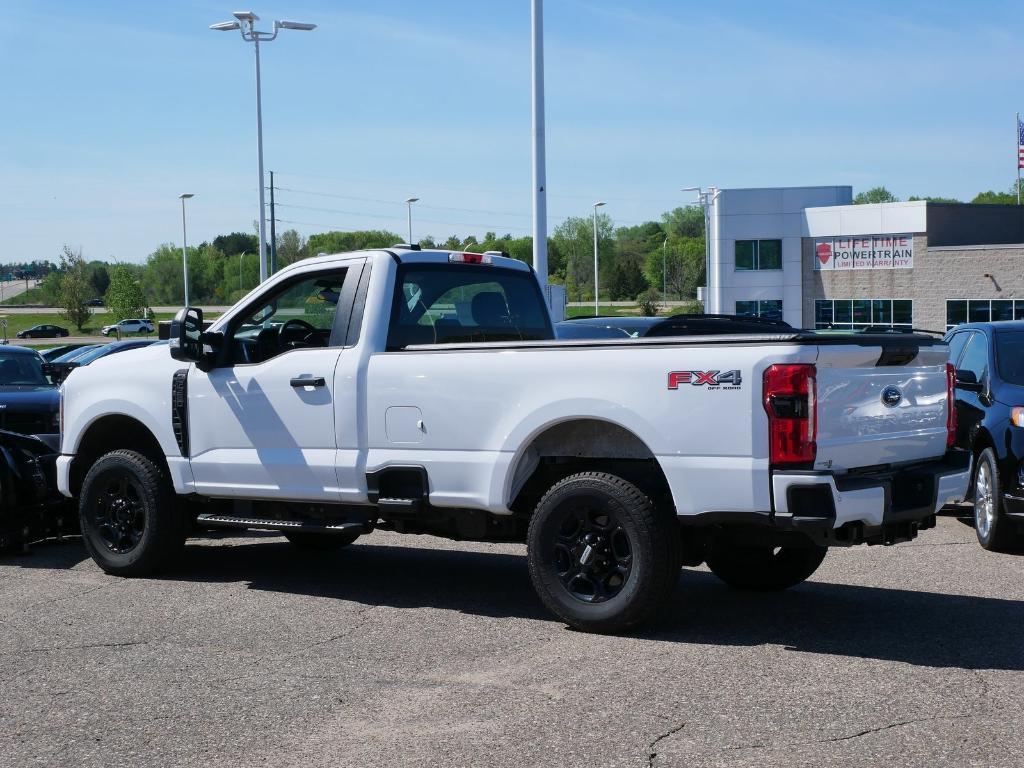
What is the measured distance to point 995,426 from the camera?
9805mm

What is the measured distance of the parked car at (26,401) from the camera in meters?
11.6

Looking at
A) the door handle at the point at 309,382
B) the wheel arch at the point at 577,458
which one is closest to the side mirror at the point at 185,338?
the door handle at the point at 309,382

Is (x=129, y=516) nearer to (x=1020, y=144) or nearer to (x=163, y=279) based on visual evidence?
(x=1020, y=144)

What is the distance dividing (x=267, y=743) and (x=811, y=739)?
7.11 ft

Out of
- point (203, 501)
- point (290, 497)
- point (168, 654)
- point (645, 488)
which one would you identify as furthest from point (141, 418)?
point (645, 488)

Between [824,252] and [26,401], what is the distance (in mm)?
61179

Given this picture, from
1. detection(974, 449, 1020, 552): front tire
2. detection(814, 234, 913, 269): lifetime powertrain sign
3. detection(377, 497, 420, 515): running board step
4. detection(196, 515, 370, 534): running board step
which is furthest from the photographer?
detection(814, 234, 913, 269): lifetime powertrain sign

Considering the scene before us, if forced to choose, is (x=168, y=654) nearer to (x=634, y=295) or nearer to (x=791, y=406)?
(x=791, y=406)

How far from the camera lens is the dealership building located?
61406mm

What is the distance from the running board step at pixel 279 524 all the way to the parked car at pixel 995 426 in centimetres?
480

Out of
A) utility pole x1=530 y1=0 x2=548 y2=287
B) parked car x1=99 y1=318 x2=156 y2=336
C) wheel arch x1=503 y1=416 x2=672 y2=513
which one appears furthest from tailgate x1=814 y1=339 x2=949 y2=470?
parked car x1=99 y1=318 x2=156 y2=336

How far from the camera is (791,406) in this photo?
6.24 meters

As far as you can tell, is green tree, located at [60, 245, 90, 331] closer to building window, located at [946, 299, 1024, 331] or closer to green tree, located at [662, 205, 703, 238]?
building window, located at [946, 299, 1024, 331]

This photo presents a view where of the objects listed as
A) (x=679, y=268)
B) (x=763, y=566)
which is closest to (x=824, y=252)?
(x=763, y=566)
